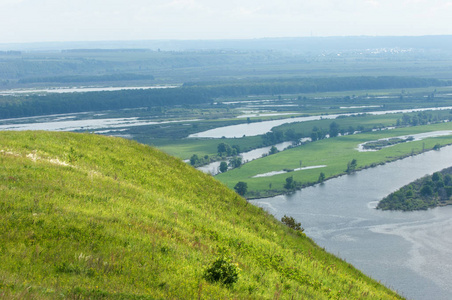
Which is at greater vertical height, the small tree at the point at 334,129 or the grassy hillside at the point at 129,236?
the grassy hillside at the point at 129,236

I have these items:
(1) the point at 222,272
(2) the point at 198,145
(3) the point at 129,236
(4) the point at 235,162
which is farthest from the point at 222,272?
(2) the point at 198,145

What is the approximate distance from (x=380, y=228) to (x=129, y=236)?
74542 mm

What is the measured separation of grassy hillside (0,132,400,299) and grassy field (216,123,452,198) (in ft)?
243

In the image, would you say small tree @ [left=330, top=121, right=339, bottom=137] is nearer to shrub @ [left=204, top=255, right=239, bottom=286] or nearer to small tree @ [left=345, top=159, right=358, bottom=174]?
small tree @ [left=345, top=159, right=358, bottom=174]

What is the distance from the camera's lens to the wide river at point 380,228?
67.4 metres

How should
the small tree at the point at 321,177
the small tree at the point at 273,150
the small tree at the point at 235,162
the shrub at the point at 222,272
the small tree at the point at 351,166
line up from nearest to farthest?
the shrub at the point at 222,272, the small tree at the point at 321,177, the small tree at the point at 351,166, the small tree at the point at 235,162, the small tree at the point at 273,150

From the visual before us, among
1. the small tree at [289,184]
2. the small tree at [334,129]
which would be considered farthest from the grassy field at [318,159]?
the small tree at [334,129]

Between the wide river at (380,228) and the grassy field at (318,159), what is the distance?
16.9ft

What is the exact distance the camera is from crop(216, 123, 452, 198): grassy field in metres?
120

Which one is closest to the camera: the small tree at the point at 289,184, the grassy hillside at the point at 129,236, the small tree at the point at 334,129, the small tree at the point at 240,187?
the grassy hillside at the point at 129,236

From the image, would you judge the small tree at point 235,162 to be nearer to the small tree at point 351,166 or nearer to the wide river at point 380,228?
the wide river at point 380,228

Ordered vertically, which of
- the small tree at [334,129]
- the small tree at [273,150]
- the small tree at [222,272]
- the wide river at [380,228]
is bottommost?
the wide river at [380,228]

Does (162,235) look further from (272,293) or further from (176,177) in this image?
(176,177)

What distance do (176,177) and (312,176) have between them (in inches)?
3484
